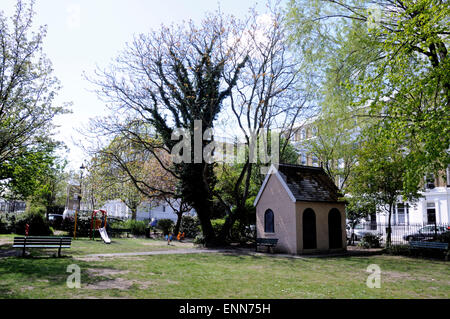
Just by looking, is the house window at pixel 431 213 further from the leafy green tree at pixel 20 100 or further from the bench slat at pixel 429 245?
the leafy green tree at pixel 20 100

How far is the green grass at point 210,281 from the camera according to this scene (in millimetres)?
8180

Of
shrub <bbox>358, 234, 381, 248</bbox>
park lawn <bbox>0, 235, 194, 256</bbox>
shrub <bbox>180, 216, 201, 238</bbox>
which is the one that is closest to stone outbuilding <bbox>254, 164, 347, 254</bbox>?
shrub <bbox>358, 234, 381, 248</bbox>

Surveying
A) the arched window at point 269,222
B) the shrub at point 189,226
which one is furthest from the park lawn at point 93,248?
the shrub at point 189,226

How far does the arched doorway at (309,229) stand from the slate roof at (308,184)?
89cm

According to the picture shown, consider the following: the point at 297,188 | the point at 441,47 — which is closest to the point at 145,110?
the point at 297,188

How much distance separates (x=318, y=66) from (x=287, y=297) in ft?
48.0

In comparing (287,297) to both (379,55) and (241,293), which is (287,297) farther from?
(379,55)

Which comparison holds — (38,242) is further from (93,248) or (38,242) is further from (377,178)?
(377,178)

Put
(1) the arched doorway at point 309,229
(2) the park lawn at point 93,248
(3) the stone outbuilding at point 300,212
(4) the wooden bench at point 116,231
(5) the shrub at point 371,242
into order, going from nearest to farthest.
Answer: (2) the park lawn at point 93,248
(3) the stone outbuilding at point 300,212
(1) the arched doorway at point 309,229
(5) the shrub at point 371,242
(4) the wooden bench at point 116,231
